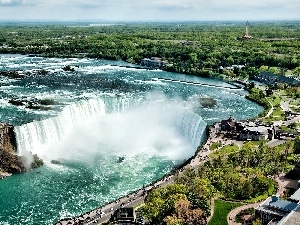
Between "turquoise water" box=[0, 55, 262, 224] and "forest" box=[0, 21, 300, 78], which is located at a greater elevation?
"forest" box=[0, 21, 300, 78]

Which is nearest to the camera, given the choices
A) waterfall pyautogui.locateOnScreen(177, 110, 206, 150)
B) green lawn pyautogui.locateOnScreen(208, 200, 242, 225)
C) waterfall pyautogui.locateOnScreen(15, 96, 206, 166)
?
green lawn pyautogui.locateOnScreen(208, 200, 242, 225)

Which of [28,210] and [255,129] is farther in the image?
[255,129]

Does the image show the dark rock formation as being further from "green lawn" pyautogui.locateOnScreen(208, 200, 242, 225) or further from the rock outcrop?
"green lawn" pyautogui.locateOnScreen(208, 200, 242, 225)

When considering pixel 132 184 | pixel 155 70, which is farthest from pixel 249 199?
pixel 155 70

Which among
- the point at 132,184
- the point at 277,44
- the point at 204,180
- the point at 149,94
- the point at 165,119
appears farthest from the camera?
the point at 277,44

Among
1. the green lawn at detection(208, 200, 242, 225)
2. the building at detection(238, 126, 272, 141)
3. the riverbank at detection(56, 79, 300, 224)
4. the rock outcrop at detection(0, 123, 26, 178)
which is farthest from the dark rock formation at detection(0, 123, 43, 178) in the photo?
the building at detection(238, 126, 272, 141)

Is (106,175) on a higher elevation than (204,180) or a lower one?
lower

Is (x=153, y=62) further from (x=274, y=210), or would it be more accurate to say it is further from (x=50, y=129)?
(x=274, y=210)

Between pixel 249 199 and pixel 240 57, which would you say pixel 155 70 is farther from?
pixel 249 199

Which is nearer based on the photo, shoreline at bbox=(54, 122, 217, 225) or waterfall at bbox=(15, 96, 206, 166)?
shoreline at bbox=(54, 122, 217, 225)
